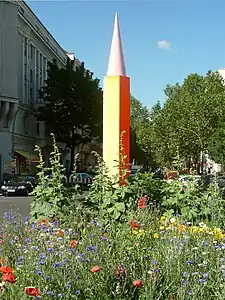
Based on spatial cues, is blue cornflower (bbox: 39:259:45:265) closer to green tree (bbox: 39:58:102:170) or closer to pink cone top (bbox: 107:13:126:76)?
pink cone top (bbox: 107:13:126:76)

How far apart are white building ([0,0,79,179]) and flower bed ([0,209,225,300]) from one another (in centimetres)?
3971

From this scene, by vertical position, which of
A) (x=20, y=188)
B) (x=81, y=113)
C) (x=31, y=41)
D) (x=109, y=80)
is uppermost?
(x=31, y=41)

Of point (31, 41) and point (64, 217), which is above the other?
point (31, 41)

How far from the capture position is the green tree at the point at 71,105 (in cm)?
5184

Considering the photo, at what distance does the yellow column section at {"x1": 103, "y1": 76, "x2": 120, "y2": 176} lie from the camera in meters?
10.0

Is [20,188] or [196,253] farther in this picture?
[20,188]

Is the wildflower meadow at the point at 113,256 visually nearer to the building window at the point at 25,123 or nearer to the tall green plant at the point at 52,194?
the tall green plant at the point at 52,194

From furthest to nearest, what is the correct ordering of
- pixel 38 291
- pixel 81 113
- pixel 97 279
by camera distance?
pixel 81 113 < pixel 97 279 < pixel 38 291

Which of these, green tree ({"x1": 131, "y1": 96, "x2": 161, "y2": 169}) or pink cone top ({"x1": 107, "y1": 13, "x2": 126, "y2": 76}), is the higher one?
green tree ({"x1": 131, "y1": 96, "x2": 161, "y2": 169})

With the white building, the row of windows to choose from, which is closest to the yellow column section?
the white building

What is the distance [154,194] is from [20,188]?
25354 millimetres

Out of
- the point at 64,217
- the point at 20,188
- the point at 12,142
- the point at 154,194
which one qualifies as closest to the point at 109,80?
the point at 154,194

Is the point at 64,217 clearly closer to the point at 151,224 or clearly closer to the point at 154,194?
the point at 151,224

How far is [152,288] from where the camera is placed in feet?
11.6
